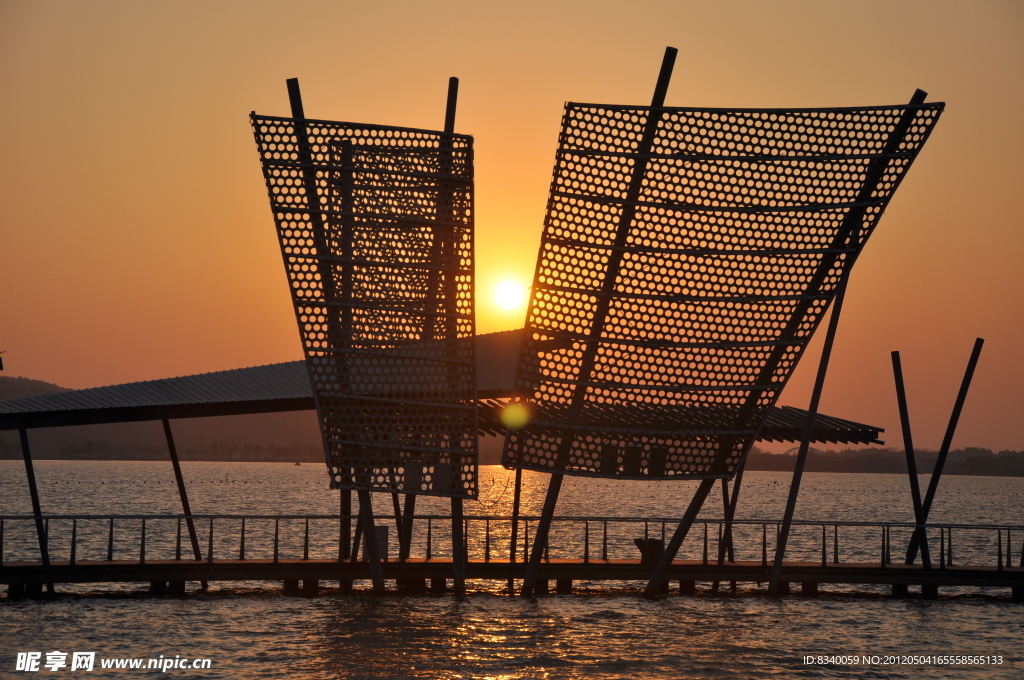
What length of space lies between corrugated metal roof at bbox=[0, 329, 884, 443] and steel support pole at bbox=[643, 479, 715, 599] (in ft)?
8.75

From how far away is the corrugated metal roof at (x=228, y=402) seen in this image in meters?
20.9

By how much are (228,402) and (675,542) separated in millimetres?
8264

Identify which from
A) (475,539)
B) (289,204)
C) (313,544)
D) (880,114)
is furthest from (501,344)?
(475,539)

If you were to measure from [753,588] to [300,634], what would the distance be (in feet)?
35.3

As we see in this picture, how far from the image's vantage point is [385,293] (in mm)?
20266

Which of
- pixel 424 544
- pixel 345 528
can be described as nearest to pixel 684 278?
pixel 345 528

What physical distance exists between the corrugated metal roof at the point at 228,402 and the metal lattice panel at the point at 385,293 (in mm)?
1513

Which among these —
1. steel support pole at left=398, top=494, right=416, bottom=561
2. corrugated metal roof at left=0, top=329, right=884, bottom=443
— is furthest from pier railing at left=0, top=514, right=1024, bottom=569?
steel support pole at left=398, top=494, right=416, bottom=561

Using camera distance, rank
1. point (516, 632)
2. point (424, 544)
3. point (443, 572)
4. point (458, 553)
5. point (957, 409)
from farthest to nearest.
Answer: point (424, 544) < point (957, 409) < point (443, 572) < point (458, 553) < point (516, 632)

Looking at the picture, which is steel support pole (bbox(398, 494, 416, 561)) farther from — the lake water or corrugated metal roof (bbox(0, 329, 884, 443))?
corrugated metal roof (bbox(0, 329, 884, 443))

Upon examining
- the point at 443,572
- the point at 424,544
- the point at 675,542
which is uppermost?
the point at 675,542

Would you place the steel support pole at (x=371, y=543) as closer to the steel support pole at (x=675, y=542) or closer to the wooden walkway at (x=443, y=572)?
the wooden walkway at (x=443, y=572)

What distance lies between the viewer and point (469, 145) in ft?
65.8

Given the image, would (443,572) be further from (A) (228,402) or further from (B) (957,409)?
(B) (957,409)
